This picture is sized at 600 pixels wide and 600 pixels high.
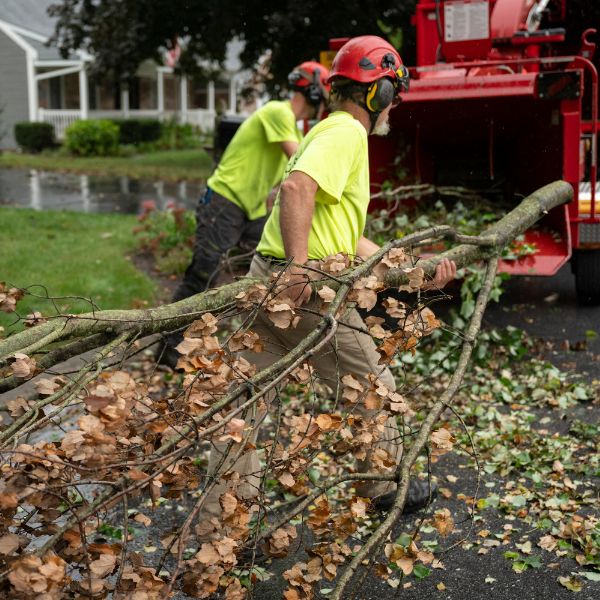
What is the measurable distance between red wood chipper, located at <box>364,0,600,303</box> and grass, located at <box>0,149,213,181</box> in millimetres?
11906

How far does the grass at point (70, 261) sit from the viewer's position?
23.8 ft

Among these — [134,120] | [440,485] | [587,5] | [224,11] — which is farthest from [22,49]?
[440,485]

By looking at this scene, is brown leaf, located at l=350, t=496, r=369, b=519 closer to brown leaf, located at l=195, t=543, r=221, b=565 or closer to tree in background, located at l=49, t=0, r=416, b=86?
brown leaf, located at l=195, t=543, r=221, b=565

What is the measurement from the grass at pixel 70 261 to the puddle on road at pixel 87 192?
7.05 feet

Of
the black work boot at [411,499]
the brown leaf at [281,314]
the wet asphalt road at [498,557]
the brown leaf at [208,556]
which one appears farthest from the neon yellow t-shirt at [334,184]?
the brown leaf at [208,556]

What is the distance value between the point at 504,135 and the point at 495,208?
552 mm

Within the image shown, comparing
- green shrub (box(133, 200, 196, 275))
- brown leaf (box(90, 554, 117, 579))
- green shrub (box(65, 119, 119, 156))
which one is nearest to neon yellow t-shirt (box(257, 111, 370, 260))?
brown leaf (box(90, 554, 117, 579))

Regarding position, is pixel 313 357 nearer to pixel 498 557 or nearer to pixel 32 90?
pixel 498 557

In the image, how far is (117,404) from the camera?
220cm

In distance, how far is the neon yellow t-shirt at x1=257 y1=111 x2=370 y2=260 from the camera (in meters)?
3.43

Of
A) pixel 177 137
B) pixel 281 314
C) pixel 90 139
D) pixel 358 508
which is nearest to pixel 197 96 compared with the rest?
pixel 177 137

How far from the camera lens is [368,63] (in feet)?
12.2

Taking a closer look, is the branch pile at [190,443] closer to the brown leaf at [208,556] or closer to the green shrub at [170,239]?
the brown leaf at [208,556]

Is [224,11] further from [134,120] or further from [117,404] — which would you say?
[117,404]
